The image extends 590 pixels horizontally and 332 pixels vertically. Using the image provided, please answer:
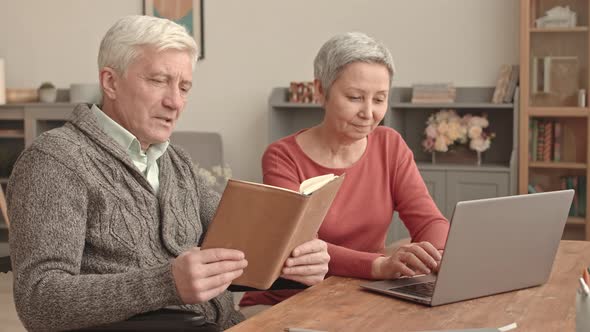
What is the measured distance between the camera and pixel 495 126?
516 cm

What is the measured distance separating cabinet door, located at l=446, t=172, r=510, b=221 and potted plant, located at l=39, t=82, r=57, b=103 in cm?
291

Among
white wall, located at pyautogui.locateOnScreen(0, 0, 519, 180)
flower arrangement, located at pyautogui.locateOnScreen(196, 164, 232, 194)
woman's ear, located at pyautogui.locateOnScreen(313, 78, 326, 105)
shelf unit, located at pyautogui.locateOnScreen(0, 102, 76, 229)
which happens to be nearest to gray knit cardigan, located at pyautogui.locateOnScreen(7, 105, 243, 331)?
woman's ear, located at pyautogui.locateOnScreen(313, 78, 326, 105)

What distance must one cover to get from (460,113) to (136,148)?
349cm

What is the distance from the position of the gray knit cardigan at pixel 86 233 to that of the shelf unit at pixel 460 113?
10.2ft

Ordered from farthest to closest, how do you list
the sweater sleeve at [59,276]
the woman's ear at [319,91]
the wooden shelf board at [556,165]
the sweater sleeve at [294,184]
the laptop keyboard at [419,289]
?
1. the wooden shelf board at [556,165]
2. the woman's ear at [319,91]
3. the sweater sleeve at [294,184]
4. the laptop keyboard at [419,289]
5. the sweater sleeve at [59,276]

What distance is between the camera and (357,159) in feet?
8.37

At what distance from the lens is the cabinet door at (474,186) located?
4.85m

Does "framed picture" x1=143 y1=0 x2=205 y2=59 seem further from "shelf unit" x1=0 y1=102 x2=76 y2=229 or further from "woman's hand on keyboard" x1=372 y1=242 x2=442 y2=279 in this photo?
"woman's hand on keyboard" x1=372 y1=242 x2=442 y2=279

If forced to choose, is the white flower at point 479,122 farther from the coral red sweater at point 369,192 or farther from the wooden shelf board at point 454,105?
the coral red sweater at point 369,192

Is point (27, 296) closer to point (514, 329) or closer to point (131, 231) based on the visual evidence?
point (131, 231)

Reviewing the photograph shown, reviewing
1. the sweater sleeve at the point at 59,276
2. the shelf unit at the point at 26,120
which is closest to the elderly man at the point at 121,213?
the sweater sleeve at the point at 59,276

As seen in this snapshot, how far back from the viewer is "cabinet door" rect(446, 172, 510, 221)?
4.85 m

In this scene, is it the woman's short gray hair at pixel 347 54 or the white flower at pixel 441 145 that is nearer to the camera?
the woman's short gray hair at pixel 347 54

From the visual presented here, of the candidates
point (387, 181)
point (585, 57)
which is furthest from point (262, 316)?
point (585, 57)
